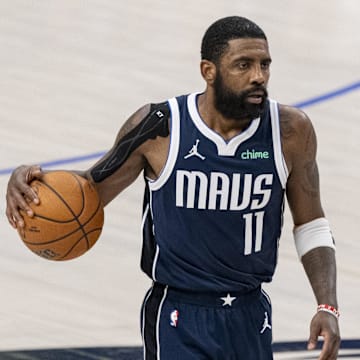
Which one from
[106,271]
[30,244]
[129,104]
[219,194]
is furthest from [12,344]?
[129,104]

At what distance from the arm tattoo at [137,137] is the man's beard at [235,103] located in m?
0.22

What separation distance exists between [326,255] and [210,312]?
51 centimetres

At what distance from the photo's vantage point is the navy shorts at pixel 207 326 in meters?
4.72

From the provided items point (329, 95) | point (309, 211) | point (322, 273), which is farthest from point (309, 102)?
point (322, 273)

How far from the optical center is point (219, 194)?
15.5 ft

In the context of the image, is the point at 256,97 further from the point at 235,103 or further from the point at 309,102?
the point at 309,102

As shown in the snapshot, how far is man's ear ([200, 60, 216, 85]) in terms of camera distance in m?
4.75

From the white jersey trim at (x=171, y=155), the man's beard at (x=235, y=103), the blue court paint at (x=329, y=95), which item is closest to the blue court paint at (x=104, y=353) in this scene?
the white jersey trim at (x=171, y=155)

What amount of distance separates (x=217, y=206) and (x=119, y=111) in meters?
5.47

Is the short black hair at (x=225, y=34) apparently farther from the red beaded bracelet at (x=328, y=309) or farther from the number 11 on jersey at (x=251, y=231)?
the red beaded bracelet at (x=328, y=309)

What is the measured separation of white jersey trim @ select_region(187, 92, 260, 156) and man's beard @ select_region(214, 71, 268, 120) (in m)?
0.08

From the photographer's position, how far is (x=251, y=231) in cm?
476

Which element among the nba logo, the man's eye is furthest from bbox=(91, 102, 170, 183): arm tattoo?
the nba logo

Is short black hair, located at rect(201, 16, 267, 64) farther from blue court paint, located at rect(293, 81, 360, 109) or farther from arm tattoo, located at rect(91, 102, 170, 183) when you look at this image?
blue court paint, located at rect(293, 81, 360, 109)
